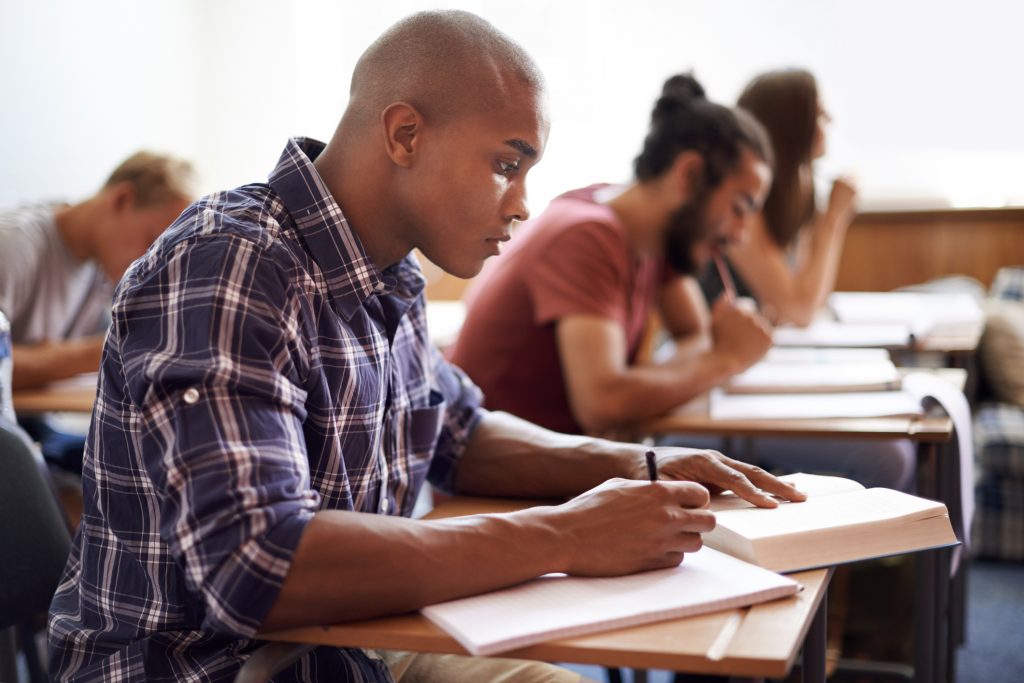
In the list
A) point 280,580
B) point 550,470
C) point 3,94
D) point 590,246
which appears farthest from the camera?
point 3,94

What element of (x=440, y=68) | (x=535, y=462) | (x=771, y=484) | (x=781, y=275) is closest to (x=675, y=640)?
(x=771, y=484)

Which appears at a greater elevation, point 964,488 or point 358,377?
point 358,377

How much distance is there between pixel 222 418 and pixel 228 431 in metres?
0.01

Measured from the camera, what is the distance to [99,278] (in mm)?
2748

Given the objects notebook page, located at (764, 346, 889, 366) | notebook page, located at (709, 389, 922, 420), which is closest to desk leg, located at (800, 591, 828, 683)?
notebook page, located at (709, 389, 922, 420)

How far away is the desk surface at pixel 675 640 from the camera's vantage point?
0.82 meters

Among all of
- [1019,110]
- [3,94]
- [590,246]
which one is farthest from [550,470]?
[1019,110]

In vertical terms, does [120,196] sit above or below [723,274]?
above

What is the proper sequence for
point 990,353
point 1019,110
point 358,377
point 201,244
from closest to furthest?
point 201,244 < point 358,377 < point 990,353 < point 1019,110

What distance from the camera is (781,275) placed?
3.05 m

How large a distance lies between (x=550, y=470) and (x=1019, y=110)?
12.1ft

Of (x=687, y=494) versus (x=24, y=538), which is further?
(x=24, y=538)

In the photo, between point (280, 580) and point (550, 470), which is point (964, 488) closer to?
point (550, 470)

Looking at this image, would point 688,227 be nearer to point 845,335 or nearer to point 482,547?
point 845,335
